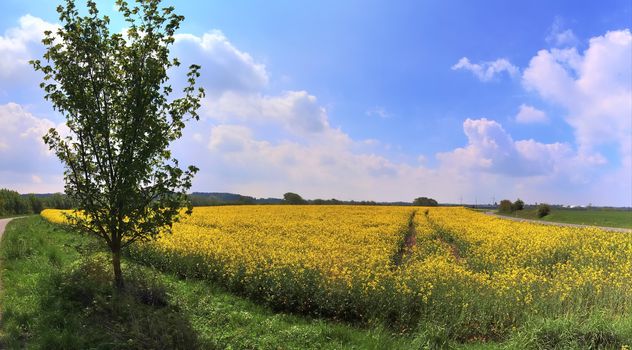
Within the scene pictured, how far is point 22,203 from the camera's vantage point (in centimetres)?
8100

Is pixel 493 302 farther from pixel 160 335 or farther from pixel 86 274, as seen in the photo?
pixel 86 274

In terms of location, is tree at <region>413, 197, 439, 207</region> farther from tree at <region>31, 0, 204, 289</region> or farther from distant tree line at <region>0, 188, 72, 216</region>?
tree at <region>31, 0, 204, 289</region>

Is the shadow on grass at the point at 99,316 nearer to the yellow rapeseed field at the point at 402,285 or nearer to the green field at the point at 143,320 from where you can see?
the green field at the point at 143,320

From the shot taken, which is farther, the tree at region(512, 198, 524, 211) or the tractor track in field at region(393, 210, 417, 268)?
the tree at region(512, 198, 524, 211)

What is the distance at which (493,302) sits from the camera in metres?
8.84

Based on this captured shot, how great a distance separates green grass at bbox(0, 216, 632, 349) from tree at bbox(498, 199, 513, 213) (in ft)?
328

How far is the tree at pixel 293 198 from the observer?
83.2 meters

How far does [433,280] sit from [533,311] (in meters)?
2.29

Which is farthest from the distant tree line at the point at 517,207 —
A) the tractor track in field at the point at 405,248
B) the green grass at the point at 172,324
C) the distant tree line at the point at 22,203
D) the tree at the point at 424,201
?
the distant tree line at the point at 22,203

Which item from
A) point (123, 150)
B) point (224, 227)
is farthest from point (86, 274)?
point (224, 227)

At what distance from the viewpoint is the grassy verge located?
6773mm

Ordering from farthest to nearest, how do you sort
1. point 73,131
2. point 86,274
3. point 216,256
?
point 216,256 → point 86,274 → point 73,131

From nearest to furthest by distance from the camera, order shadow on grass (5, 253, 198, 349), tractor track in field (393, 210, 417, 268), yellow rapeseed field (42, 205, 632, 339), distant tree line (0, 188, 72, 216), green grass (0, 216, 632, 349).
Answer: shadow on grass (5, 253, 198, 349)
green grass (0, 216, 632, 349)
yellow rapeseed field (42, 205, 632, 339)
tractor track in field (393, 210, 417, 268)
distant tree line (0, 188, 72, 216)

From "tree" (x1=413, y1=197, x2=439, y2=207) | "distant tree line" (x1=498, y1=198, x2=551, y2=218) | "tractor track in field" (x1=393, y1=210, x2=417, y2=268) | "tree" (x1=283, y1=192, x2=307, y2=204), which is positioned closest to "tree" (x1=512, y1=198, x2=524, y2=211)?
"distant tree line" (x1=498, y1=198, x2=551, y2=218)
